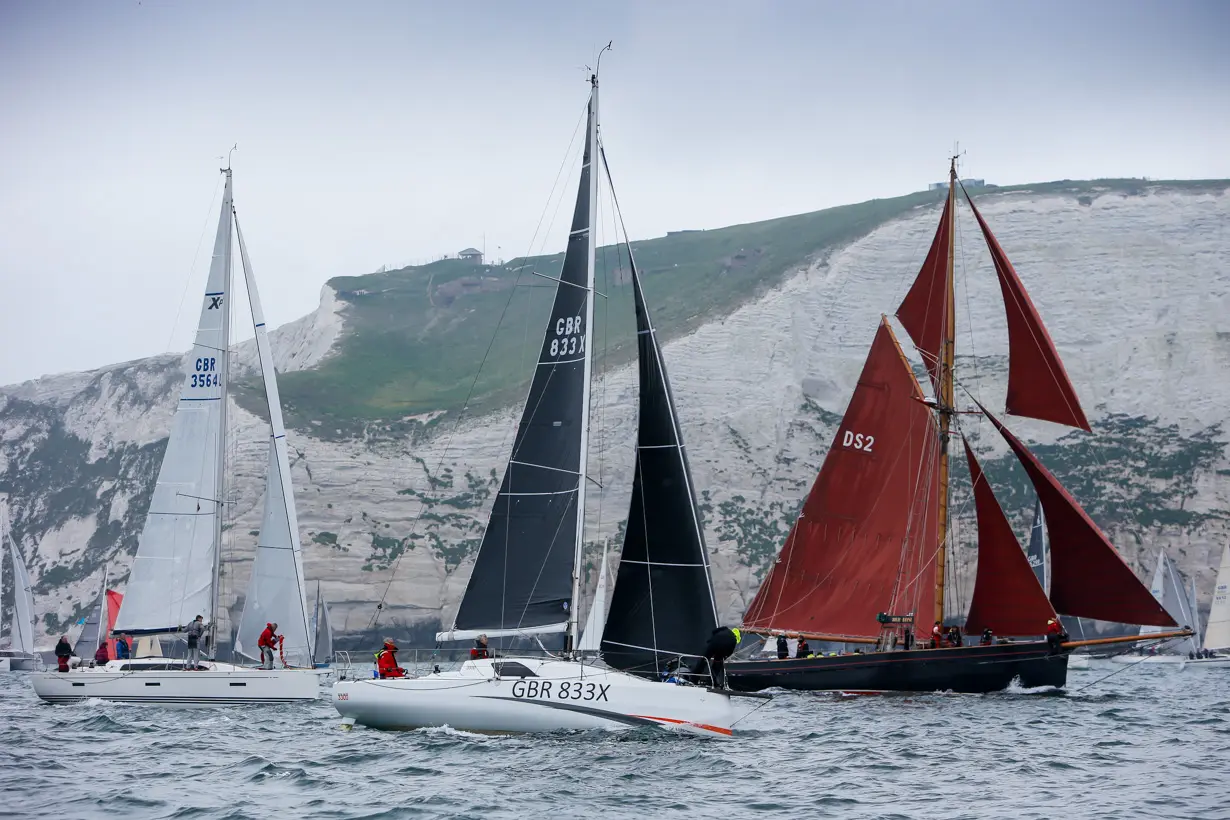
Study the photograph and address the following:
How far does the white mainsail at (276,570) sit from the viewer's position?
113 feet

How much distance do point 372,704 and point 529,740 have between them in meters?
3.19

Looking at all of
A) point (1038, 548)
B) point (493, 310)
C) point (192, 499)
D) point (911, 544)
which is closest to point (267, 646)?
point (192, 499)

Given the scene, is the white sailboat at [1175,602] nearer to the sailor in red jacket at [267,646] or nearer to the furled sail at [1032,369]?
the furled sail at [1032,369]

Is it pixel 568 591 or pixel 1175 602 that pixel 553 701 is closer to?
pixel 568 591

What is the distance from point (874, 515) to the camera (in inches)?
1496

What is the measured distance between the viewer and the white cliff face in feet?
280

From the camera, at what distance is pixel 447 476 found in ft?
310

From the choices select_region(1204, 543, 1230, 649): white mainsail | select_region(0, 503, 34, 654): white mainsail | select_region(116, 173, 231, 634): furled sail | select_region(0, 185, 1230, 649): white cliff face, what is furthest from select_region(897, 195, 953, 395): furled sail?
select_region(0, 503, 34, 654): white mainsail

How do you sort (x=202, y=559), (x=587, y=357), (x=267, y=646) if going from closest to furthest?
(x=587, y=357) → (x=267, y=646) → (x=202, y=559)

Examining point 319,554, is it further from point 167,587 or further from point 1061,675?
point 1061,675

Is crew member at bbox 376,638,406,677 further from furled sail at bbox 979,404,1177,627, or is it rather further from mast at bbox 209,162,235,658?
furled sail at bbox 979,404,1177,627

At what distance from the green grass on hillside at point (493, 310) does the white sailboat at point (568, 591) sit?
213 feet

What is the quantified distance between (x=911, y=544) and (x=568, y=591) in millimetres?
16405

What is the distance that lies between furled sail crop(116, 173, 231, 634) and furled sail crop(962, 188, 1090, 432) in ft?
64.7
